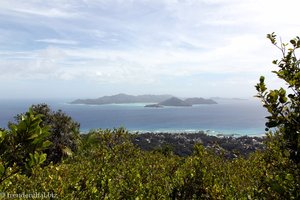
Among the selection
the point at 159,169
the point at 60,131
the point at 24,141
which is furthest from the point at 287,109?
the point at 60,131

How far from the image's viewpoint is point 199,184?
946 centimetres

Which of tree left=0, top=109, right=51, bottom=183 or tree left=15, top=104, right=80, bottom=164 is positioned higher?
tree left=0, top=109, right=51, bottom=183

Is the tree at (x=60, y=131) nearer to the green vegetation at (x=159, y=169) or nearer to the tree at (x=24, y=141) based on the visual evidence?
the green vegetation at (x=159, y=169)

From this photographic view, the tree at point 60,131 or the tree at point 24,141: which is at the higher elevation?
the tree at point 24,141

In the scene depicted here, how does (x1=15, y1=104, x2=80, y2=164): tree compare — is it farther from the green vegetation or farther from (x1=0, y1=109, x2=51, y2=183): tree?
(x1=0, y1=109, x2=51, y2=183): tree

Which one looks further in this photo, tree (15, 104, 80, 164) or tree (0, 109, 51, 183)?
tree (15, 104, 80, 164)

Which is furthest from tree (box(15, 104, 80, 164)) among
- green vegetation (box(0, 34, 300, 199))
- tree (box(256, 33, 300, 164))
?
tree (box(256, 33, 300, 164))

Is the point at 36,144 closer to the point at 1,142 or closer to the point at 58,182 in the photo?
the point at 1,142

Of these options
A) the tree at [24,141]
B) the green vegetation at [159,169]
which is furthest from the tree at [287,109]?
the tree at [24,141]

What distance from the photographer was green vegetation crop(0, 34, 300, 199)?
2.59m

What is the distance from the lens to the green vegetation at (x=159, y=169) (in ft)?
8.50

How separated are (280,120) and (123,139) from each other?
13185 millimetres

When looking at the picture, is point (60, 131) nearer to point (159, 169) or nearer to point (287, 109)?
point (159, 169)

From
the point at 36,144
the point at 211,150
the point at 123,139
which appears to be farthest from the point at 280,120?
the point at 123,139
